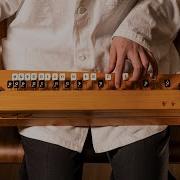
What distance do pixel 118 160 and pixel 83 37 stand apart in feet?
0.94

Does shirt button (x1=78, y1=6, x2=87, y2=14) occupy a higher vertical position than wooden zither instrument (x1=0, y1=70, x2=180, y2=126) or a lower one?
higher

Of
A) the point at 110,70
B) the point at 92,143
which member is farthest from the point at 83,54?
the point at 92,143

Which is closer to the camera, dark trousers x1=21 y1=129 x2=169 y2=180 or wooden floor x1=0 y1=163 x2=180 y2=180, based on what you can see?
dark trousers x1=21 y1=129 x2=169 y2=180

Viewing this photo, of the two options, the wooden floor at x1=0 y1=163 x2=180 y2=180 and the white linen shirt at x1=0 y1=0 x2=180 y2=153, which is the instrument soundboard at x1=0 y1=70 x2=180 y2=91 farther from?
the wooden floor at x1=0 y1=163 x2=180 y2=180

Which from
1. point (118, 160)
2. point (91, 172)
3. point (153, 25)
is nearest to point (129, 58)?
point (153, 25)

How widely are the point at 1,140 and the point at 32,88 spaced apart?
9.4 inches

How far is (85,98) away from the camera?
897 millimetres

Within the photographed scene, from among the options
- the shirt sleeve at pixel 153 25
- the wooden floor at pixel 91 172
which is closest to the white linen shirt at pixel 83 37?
the shirt sleeve at pixel 153 25

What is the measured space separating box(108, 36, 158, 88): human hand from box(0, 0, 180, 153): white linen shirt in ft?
0.05

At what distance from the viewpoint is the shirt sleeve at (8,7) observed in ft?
3.45

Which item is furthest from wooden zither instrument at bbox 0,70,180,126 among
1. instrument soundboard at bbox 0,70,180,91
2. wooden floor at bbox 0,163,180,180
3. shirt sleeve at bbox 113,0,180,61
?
wooden floor at bbox 0,163,180,180

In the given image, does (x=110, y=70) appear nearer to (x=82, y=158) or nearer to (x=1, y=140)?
(x=82, y=158)

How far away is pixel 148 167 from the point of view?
3.08ft

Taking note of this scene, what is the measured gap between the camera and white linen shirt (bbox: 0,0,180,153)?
38.3 inches
